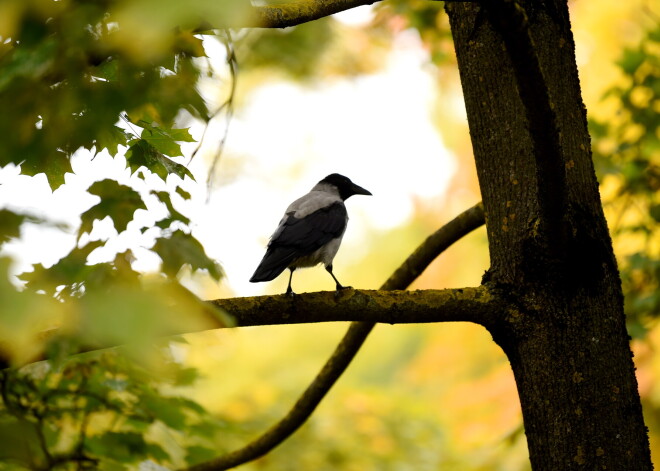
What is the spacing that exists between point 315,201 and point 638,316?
1867mm

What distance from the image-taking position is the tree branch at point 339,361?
268 centimetres

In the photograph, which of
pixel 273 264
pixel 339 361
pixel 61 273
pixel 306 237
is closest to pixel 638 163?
pixel 306 237

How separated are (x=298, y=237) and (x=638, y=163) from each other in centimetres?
214

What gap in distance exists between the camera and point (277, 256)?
10.4 ft

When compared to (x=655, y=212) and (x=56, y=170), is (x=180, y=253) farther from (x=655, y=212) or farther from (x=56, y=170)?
(x=655, y=212)

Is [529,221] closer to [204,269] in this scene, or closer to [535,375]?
[535,375]

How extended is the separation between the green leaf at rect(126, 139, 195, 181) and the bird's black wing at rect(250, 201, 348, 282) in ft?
3.24

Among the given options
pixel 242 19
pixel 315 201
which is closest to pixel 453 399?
pixel 315 201

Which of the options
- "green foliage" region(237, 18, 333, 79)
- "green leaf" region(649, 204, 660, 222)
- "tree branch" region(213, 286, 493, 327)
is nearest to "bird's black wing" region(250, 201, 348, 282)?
"tree branch" region(213, 286, 493, 327)

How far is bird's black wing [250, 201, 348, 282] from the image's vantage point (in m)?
3.10

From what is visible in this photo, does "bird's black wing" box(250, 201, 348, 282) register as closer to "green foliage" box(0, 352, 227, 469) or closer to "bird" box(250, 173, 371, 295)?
"bird" box(250, 173, 371, 295)

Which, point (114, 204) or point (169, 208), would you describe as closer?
point (114, 204)

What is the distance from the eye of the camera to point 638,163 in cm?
417

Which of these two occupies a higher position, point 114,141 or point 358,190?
point 358,190
